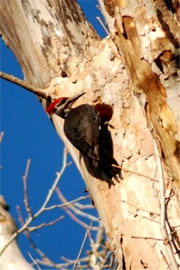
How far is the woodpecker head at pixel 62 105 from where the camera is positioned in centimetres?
408

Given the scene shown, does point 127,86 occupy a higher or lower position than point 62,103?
lower

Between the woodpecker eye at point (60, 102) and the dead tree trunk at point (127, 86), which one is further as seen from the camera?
the woodpecker eye at point (60, 102)

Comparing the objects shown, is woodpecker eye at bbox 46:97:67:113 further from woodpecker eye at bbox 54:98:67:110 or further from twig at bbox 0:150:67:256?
twig at bbox 0:150:67:256

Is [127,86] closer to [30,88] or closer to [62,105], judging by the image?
[62,105]

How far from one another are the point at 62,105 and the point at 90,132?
0.25 m

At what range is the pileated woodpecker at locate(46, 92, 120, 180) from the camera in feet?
12.8

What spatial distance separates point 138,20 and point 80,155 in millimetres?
1349

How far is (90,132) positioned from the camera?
13.1ft

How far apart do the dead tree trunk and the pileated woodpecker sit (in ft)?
0.25

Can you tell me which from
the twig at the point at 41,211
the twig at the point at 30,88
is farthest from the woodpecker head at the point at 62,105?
the twig at the point at 41,211

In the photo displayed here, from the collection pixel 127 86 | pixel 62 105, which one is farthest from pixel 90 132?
pixel 127 86

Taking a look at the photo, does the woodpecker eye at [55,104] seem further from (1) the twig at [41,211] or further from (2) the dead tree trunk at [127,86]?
(1) the twig at [41,211]

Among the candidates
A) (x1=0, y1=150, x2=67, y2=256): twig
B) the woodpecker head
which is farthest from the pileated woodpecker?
(x1=0, y1=150, x2=67, y2=256): twig

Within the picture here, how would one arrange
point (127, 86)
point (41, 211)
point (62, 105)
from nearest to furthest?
point (127, 86), point (62, 105), point (41, 211)
